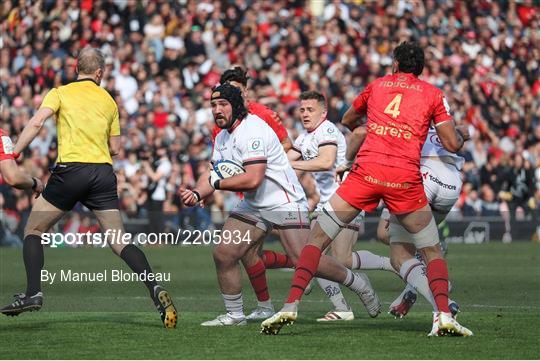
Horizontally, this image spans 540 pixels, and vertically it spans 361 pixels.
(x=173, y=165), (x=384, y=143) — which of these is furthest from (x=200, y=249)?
(x=384, y=143)

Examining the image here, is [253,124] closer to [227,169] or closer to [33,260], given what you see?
[227,169]

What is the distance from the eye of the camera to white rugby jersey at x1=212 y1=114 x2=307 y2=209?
11.3 m

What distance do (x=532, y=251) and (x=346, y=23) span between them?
374 inches

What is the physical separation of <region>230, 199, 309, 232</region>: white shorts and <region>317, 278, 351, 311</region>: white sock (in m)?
1.18

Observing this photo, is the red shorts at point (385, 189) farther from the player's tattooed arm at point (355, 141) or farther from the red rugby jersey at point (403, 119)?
the player's tattooed arm at point (355, 141)

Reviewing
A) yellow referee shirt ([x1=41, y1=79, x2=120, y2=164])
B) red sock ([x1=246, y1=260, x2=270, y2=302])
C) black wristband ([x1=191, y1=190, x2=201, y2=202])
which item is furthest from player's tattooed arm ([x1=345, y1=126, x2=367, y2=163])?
yellow referee shirt ([x1=41, y1=79, x2=120, y2=164])

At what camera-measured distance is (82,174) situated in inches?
440

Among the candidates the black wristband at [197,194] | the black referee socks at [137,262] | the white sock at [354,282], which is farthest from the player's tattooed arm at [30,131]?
the white sock at [354,282]

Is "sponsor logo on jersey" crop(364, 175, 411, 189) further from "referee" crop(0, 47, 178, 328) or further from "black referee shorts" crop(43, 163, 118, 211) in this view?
"black referee shorts" crop(43, 163, 118, 211)

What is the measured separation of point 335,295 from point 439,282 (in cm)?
223

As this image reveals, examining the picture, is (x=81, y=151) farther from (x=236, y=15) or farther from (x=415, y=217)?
(x=236, y=15)

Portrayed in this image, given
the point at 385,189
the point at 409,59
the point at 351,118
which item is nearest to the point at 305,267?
the point at 385,189

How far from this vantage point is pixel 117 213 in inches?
448

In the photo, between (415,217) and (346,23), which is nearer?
(415,217)
